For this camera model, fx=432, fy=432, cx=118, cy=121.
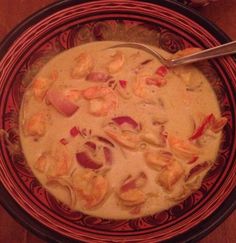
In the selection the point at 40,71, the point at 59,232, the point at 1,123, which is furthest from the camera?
the point at 40,71

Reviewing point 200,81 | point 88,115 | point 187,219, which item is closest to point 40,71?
point 88,115

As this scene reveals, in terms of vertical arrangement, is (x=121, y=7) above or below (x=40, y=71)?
above

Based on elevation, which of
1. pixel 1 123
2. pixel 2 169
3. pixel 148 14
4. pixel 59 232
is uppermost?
pixel 148 14

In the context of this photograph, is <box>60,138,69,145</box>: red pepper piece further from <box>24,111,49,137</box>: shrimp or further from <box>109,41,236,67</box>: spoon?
<box>109,41,236,67</box>: spoon

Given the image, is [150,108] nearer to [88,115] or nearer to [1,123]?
[88,115]

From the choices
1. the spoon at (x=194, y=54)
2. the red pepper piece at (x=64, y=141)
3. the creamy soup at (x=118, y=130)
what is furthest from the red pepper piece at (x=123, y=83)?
the red pepper piece at (x=64, y=141)

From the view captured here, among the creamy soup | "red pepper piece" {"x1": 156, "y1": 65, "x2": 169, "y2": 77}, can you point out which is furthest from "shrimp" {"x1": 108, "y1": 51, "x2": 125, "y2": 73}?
"red pepper piece" {"x1": 156, "y1": 65, "x2": 169, "y2": 77}

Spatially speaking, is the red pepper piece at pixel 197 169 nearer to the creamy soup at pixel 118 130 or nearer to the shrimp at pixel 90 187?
the creamy soup at pixel 118 130
